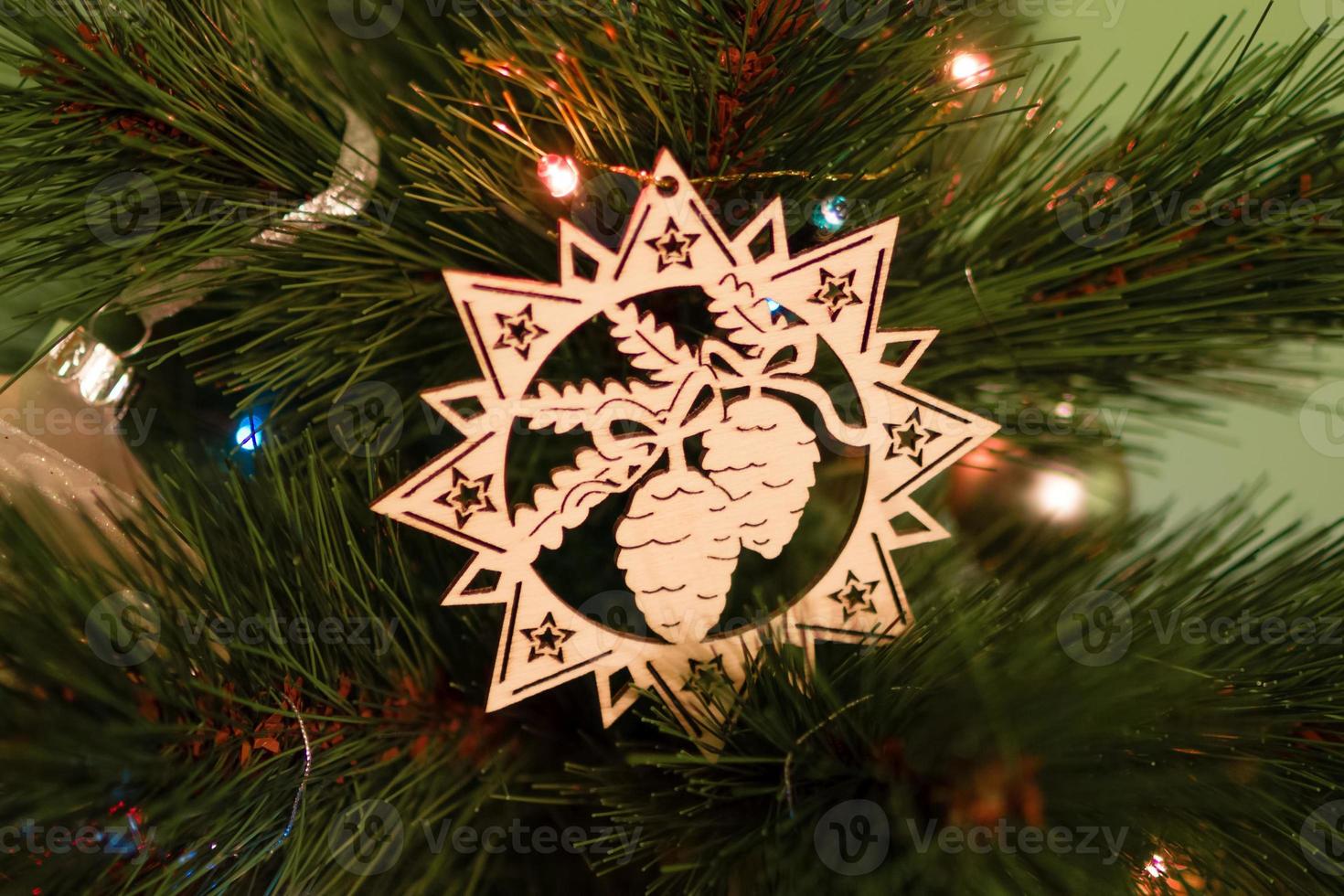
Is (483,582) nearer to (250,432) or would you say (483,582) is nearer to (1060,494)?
(250,432)

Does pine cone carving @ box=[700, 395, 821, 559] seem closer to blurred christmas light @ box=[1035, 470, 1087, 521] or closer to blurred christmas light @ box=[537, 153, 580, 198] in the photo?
blurred christmas light @ box=[537, 153, 580, 198]

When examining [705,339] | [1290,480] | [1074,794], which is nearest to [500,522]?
[705,339]

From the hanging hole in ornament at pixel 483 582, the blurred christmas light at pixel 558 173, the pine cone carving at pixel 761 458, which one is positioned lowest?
the hanging hole in ornament at pixel 483 582

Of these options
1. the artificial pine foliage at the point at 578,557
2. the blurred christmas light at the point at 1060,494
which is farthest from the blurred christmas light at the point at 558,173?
the blurred christmas light at the point at 1060,494

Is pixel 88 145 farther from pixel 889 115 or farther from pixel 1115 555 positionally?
pixel 1115 555

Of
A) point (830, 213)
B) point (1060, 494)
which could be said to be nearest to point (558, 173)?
point (830, 213)

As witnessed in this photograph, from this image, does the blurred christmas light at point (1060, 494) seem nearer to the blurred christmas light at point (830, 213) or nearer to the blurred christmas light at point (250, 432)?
the blurred christmas light at point (830, 213)

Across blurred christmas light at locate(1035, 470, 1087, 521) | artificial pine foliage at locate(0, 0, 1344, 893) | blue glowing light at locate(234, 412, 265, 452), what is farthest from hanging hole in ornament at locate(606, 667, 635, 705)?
blurred christmas light at locate(1035, 470, 1087, 521)
